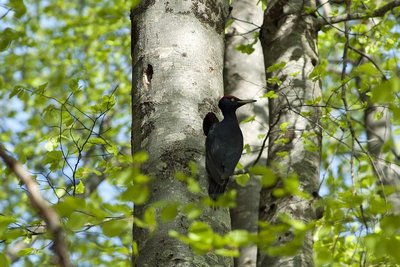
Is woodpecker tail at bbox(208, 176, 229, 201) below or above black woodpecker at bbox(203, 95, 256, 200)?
below

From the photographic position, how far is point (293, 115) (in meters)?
4.82

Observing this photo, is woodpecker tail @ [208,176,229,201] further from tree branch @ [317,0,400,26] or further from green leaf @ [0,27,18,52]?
tree branch @ [317,0,400,26]

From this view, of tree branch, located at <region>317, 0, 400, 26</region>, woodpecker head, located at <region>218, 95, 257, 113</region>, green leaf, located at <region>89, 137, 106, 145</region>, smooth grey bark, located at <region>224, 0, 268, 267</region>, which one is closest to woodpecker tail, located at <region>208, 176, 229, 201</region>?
woodpecker head, located at <region>218, 95, 257, 113</region>

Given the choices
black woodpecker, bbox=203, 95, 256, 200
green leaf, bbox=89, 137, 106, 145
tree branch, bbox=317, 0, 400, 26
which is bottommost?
black woodpecker, bbox=203, 95, 256, 200

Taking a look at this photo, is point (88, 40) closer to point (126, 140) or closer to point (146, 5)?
point (126, 140)

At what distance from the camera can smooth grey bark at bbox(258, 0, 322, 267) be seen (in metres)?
4.30

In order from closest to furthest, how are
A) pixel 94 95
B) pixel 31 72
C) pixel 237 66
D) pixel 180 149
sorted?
1. pixel 180 149
2. pixel 237 66
3. pixel 94 95
4. pixel 31 72

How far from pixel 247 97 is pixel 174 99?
2.43 metres

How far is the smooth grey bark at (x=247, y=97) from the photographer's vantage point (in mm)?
5246

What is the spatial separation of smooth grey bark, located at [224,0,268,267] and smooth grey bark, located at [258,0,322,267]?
247 millimetres

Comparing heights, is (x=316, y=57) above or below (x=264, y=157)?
above

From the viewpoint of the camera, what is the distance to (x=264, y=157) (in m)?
5.64

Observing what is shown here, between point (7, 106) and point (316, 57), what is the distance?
7258 mm

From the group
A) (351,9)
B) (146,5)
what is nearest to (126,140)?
(351,9)
